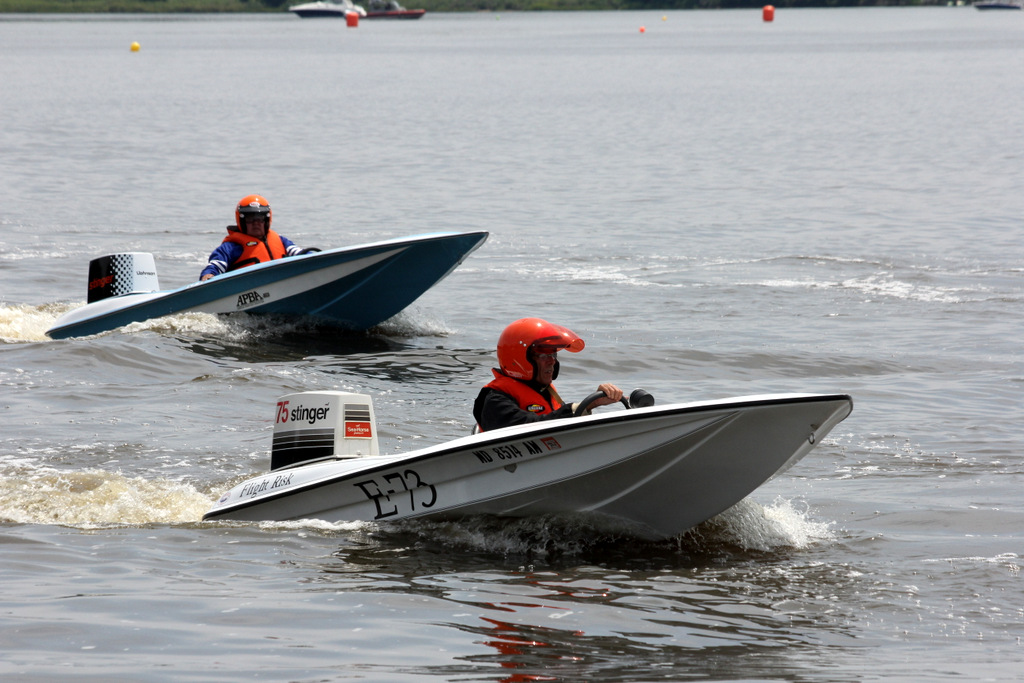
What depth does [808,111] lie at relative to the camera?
4147 cm

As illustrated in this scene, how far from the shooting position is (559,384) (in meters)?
11.7

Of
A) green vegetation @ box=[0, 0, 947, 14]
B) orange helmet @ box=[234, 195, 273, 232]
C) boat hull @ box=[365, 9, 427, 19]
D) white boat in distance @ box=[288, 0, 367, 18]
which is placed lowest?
orange helmet @ box=[234, 195, 273, 232]

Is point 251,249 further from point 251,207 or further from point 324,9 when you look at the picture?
point 324,9

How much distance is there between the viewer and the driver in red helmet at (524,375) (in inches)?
272

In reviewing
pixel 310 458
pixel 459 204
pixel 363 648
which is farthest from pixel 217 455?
pixel 459 204

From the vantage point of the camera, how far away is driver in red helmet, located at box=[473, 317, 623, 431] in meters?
6.90

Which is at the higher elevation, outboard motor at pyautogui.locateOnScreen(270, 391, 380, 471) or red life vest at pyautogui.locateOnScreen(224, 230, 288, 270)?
red life vest at pyautogui.locateOnScreen(224, 230, 288, 270)

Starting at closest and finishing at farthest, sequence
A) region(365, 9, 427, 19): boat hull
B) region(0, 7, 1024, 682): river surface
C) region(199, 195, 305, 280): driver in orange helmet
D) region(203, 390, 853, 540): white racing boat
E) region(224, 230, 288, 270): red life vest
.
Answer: region(0, 7, 1024, 682): river surface < region(203, 390, 853, 540): white racing boat < region(199, 195, 305, 280): driver in orange helmet < region(224, 230, 288, 270): red life vest < region(365, 9, 427, 19): boat hull

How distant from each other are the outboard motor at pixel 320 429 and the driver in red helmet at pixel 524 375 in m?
0.87

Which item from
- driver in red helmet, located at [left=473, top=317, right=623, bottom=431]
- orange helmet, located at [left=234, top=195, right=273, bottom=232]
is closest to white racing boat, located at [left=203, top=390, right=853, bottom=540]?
driver in red helmet, located at [left=473, top=317, right=623, bottom=431]

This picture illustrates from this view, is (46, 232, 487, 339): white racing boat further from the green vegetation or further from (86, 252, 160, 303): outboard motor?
the green vegetation

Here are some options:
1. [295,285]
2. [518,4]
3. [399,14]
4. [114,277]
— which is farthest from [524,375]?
[518,4]

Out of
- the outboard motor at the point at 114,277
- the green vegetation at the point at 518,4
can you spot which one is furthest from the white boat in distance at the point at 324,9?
the outboard motor at the point at 114,277

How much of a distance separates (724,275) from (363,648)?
1221cm
